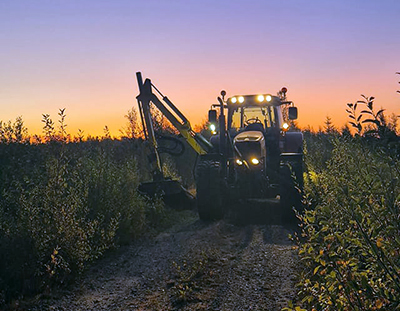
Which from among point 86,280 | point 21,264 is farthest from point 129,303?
point 21,264

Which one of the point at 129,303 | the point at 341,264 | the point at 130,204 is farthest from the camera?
the point at 130,204

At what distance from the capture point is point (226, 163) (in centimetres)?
935

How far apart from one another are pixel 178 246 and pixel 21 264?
8.78ft

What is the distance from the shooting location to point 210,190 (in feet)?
30.2

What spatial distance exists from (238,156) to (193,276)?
409 cm

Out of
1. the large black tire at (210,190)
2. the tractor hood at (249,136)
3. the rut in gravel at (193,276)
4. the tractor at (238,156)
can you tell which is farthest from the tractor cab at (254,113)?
the rut in gravel at (193,276)

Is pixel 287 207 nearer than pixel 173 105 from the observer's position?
Yes

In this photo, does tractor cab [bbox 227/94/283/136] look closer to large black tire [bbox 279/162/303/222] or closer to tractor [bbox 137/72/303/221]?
tractor [bbox 137/72/303/221]

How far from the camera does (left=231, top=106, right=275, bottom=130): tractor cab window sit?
1071cm

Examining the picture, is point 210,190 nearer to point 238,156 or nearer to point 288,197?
point 238,156

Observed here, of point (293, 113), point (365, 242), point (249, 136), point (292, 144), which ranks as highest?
point (293, 113)

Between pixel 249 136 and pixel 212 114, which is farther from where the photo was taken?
pixel 212 114

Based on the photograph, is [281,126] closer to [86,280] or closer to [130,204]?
[130,204]

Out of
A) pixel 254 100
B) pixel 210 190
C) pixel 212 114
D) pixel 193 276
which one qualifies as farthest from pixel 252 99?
pixel 193 276
